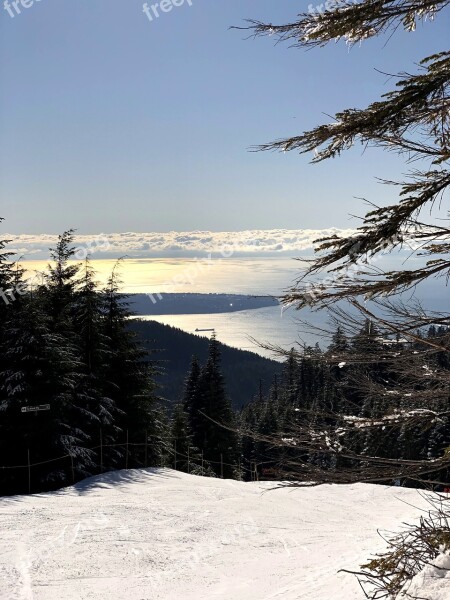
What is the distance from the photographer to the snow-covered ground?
829 cm

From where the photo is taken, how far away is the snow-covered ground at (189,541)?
27.2 feet

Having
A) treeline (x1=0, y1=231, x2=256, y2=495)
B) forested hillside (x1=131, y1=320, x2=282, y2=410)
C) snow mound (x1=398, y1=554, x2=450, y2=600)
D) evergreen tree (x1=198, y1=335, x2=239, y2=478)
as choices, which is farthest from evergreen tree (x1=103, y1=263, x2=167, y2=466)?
forested hillside (x1=131, y1=320, x2=282, y2=410)

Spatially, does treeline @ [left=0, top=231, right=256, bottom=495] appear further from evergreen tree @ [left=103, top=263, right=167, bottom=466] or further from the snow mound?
the snow mound

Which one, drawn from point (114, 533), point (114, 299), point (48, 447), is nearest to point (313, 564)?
point (114, 533)

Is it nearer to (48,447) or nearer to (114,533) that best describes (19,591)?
(114,533)

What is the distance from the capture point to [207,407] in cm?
3347

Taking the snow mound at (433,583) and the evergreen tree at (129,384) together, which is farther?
the evergreen tree at (129,384)

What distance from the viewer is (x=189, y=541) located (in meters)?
11.1

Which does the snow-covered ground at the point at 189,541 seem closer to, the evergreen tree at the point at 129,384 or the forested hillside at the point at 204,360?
the evergreen tree at the point at 129,384

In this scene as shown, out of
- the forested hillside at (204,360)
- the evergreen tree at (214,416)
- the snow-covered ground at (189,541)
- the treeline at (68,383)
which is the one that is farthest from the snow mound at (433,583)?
the forested hillside at (204,360)

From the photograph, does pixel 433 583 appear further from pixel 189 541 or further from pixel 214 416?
pixel 214 416

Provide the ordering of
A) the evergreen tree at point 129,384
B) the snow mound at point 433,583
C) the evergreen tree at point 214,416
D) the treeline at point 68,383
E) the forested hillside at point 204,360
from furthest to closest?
the forested hillside at point 204,360
the evergreen tree at point 214,416
the evergreen tree at point 129,384
the treeline at point 68,383
the snow mound at point 433,583

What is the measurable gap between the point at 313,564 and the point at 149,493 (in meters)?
7.63

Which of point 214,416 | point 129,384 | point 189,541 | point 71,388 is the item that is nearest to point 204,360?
point 214,416
